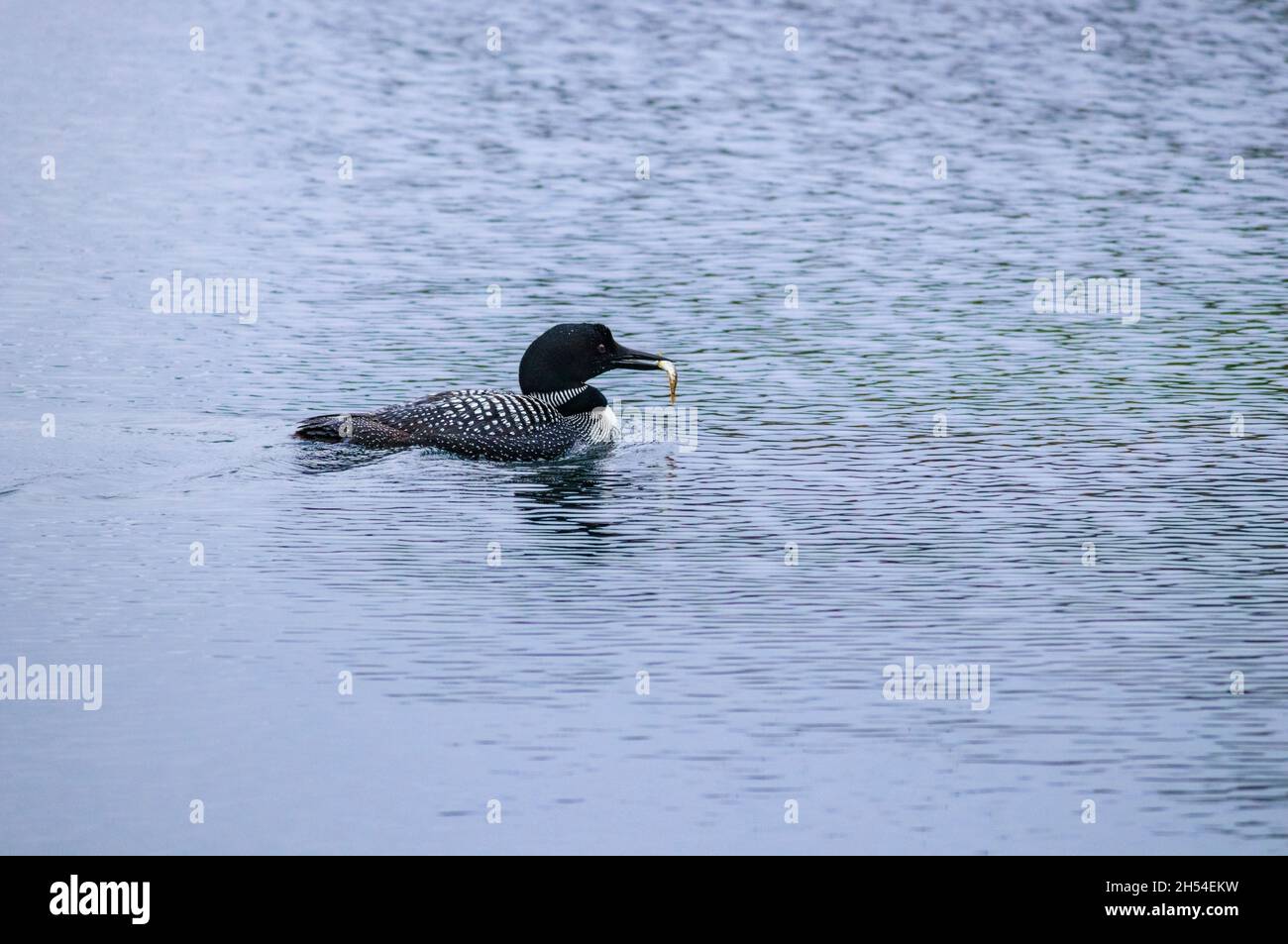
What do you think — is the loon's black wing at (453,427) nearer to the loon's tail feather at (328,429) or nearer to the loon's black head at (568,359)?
the loon's tail feather at (328,429)

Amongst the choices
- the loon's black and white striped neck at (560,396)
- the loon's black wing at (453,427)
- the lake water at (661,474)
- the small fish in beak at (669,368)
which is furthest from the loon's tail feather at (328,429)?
the small fish in beak at (669,368)

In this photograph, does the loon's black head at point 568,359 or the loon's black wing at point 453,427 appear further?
the loon's black head at point 568,359

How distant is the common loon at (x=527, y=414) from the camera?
1221 centimetres

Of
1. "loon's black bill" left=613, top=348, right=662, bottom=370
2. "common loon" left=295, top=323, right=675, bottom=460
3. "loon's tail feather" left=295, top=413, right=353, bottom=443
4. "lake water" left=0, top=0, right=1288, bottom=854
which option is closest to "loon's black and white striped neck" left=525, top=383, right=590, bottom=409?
"common loon" left=295, top=323, right=675, bottom=460

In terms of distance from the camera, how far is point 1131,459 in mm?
12133

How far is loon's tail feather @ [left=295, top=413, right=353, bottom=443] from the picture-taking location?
12180 millimetres

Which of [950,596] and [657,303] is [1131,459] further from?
[657,303]

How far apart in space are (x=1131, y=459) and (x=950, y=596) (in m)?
3.01

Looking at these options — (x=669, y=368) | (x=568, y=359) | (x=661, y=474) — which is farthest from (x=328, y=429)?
(x=669, y=368)

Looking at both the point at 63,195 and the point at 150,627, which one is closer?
the point at 150,627

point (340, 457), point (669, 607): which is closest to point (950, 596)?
point (669, 607)

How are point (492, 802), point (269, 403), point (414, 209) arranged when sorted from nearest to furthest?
1. point (492, 802)
2. point (269, 403)
3. point (414, 209)

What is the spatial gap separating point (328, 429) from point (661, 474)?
194cm

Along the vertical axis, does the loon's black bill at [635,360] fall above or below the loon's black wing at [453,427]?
above
